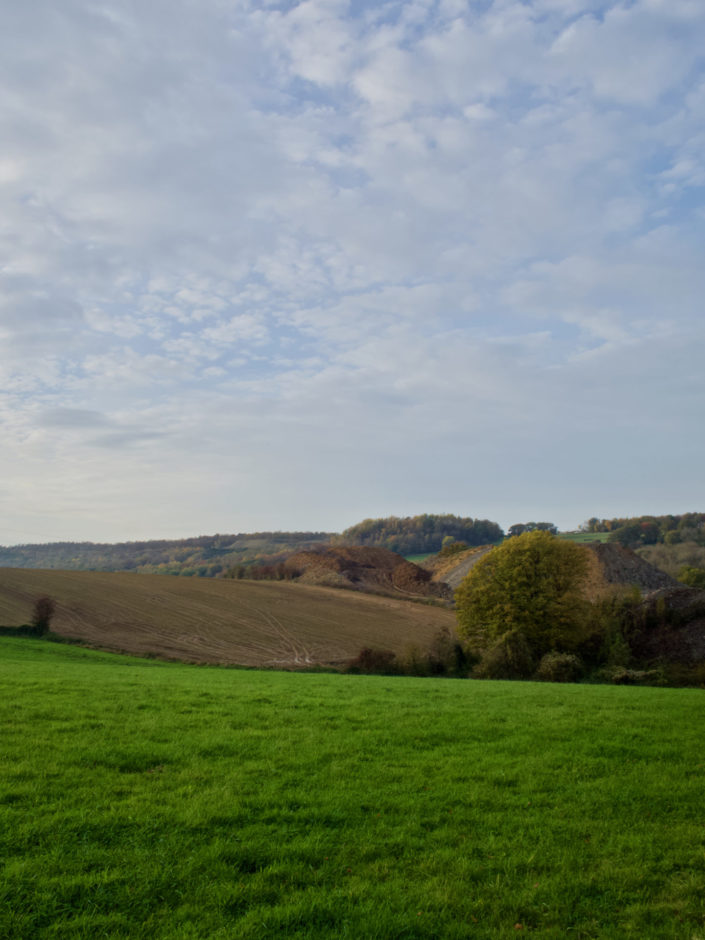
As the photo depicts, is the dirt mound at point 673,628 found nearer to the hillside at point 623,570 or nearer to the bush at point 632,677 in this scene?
the bush at point 632,677

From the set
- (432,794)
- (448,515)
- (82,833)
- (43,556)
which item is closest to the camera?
(82,833)

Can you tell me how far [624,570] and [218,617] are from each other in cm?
4824

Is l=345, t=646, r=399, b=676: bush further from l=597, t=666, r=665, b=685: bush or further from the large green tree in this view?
l=597, t=666, r=665, b=685: bush

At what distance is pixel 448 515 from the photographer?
181 meters

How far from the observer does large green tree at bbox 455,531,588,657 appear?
1561 inches

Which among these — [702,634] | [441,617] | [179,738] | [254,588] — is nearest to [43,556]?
[254,588]

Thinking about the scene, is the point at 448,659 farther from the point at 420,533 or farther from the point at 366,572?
the point at 420,533

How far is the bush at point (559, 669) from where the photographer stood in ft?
109

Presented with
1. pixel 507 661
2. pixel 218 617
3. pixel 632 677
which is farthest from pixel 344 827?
pixel 218 617

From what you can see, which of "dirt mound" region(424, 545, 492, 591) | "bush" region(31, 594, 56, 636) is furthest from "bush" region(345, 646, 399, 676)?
"dirt mound" region(424, 545, 492, 591)

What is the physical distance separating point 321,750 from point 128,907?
4.89m

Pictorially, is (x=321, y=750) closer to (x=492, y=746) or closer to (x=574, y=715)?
(x=492, y=746)

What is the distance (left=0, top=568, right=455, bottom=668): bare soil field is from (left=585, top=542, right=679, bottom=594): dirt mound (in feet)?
63.4

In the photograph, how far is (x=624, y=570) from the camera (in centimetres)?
7256
